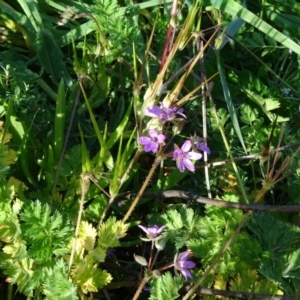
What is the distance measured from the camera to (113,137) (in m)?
1.22

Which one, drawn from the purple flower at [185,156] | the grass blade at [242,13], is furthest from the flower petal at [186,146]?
the grass blade at [242,13]

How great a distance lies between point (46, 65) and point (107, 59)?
160mm

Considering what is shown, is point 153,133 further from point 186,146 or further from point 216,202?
point 216,202

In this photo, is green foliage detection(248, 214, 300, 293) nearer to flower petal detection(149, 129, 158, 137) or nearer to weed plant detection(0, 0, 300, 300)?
weed plant detection(0, 0, 300, 300)

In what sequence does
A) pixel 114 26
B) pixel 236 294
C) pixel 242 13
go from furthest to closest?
pixel 242 13 < pixel 114 26 < pixel 236 294

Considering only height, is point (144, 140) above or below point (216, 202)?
above

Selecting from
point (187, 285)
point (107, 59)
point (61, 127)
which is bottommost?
point (187, 285)

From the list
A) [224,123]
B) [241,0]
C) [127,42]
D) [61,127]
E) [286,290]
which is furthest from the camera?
[241,0]

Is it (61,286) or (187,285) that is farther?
(187,285)

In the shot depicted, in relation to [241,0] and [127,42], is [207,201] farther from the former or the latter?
[241,0]

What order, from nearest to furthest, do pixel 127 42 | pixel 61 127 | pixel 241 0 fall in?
pixel 61 127 < pixel 127 42 < pixel 241 0

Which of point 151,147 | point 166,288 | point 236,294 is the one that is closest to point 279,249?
point 236,294

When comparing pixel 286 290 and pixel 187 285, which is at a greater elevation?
pixel 286 290

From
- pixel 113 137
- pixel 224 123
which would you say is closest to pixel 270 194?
pixel 224 123
